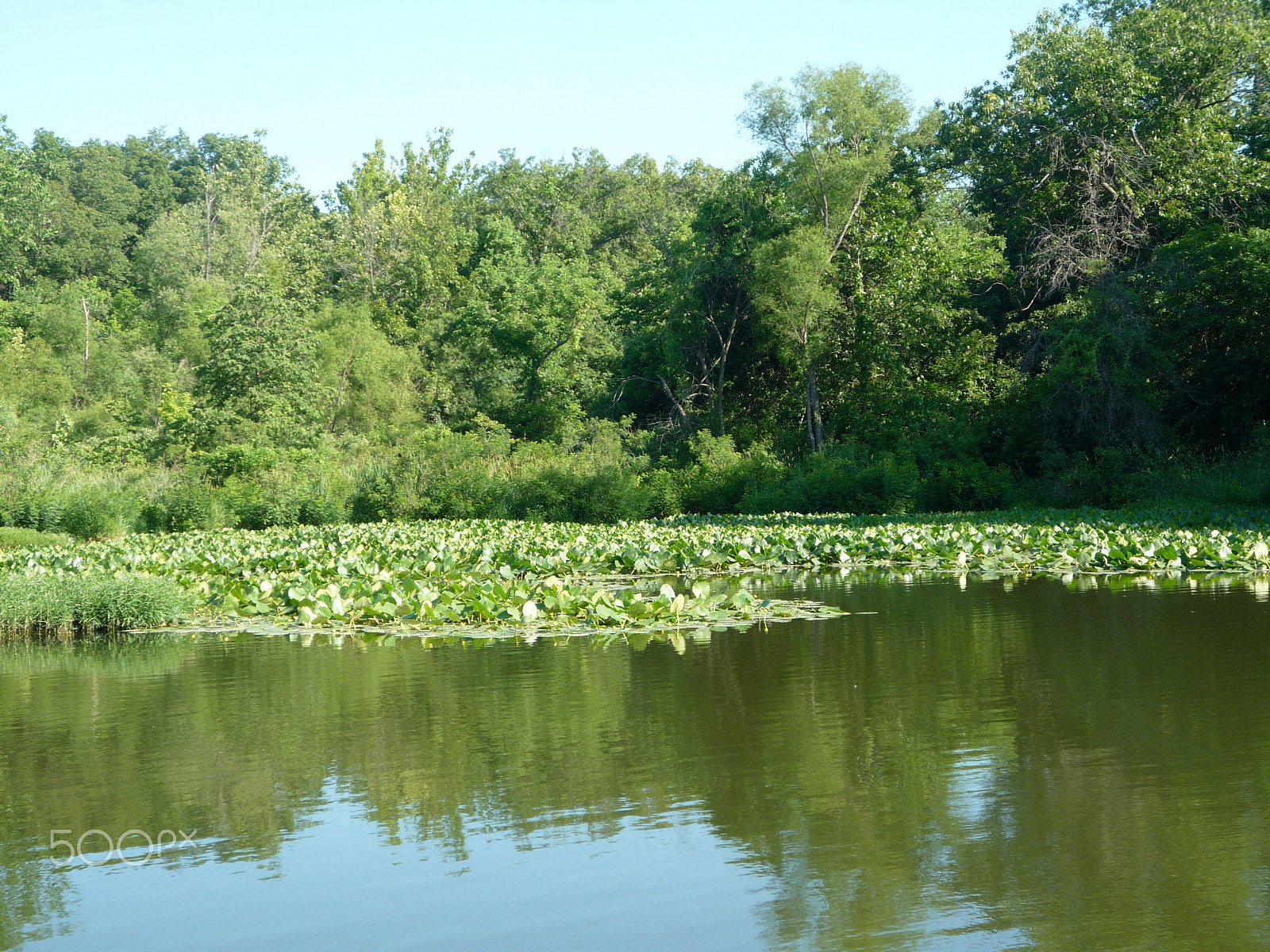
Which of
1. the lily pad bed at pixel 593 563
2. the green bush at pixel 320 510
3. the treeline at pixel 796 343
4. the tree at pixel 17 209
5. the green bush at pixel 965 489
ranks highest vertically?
the tree at pixel 17 209

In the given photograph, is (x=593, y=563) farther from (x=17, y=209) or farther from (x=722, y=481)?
(x=17, y=209)

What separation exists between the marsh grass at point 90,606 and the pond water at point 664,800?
2155mm

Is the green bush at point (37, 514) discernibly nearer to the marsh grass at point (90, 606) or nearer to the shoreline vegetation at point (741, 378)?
the shoreline vegetation at point (741, 378)

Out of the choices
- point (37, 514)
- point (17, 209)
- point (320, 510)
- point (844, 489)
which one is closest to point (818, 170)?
point (844, 489)

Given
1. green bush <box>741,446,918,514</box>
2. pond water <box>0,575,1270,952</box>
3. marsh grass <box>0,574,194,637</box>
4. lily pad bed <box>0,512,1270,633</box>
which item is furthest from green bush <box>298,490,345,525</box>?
pond water <box>0,575,1270,952</box>

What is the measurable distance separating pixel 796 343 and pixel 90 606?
70.3 feet

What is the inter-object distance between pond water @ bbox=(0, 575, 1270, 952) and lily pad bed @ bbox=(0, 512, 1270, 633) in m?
1.41

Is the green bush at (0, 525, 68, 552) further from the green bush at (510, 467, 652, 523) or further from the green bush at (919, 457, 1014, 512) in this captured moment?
the green bush at (919, 457, 1014, 512)

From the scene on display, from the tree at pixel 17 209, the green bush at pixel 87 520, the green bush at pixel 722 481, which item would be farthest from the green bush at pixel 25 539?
the tree at pixel 17 209

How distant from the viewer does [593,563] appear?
13352 millimetres

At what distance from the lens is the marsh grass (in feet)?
34.2

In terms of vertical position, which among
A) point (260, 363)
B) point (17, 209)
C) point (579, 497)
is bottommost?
point (579, 497)

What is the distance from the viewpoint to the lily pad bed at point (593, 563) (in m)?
9.60

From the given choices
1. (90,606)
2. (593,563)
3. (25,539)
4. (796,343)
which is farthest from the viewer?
(796,343)
